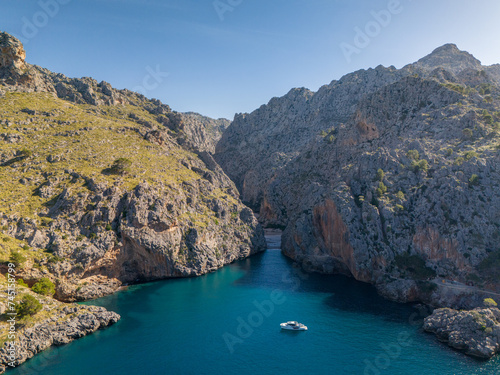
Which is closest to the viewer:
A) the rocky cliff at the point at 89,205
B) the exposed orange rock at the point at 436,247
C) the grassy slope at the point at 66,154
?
the rocky cliff at the point at 89,205

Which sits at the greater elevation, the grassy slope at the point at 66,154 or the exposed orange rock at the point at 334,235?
the grassy slope at the point at 66,154

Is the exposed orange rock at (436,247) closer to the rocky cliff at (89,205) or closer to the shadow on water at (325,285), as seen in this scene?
the shadow on water at (325,285)

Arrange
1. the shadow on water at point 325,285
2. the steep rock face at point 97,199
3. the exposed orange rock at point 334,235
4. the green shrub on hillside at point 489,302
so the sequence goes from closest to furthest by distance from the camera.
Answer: the green shrub on hillside at point 489,302, the shadow on water at point 325,285, the steep rock face at point 97,199, the exposed orange rock at point 334,235

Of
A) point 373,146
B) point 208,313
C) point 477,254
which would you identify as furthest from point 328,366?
point 373,146

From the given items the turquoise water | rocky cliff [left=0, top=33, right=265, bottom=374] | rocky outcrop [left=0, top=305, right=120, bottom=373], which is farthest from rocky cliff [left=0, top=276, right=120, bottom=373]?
the turquoise water

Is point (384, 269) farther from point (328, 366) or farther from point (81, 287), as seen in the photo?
point (81, 287)

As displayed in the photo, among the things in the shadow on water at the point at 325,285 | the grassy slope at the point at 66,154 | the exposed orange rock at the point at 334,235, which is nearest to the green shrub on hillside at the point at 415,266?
the shadow on water at the point at 325,285

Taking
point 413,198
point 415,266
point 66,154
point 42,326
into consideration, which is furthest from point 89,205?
point 413,198
